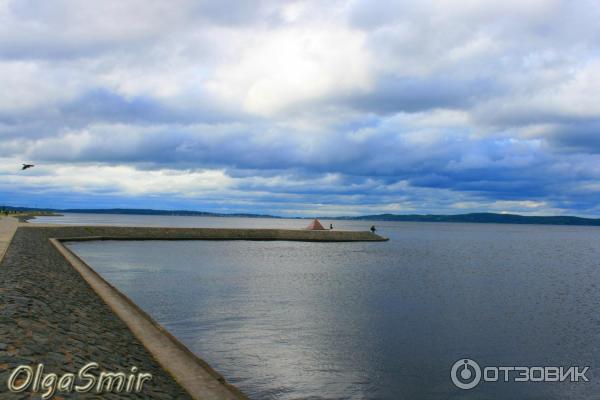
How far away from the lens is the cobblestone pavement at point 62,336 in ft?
32.8

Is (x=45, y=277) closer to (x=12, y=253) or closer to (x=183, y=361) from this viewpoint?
(x=12, y=253)

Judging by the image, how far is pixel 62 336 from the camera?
1252 centimetres

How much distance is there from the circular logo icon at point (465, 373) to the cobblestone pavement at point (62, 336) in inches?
311

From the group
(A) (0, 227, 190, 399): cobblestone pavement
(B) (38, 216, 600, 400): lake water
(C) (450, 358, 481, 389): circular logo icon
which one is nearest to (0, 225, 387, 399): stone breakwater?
(A) (0, 227, 190, 399): cobblestone pavement

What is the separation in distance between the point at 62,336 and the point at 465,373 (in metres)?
11.4

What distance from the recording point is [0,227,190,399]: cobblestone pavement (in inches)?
393

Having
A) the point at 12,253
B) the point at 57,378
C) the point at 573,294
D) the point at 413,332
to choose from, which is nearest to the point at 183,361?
the point at 57,378

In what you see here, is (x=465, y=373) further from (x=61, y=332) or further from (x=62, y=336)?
(x=61, y=332)

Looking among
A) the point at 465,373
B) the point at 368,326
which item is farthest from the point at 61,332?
the point at 368,326

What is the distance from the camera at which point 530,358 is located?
16.8 m

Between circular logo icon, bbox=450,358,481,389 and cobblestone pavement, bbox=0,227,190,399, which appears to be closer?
cobblestone pavement, bbox=0,227,190,399

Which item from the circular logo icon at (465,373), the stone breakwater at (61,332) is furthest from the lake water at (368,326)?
the stone breakwater at (61,332)

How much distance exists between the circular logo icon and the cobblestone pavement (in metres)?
7.90

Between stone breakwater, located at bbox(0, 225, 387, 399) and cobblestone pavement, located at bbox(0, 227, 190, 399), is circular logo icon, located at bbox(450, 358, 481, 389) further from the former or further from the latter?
cobblestone pavement, located at bbox(0, 227, 190, 399)
